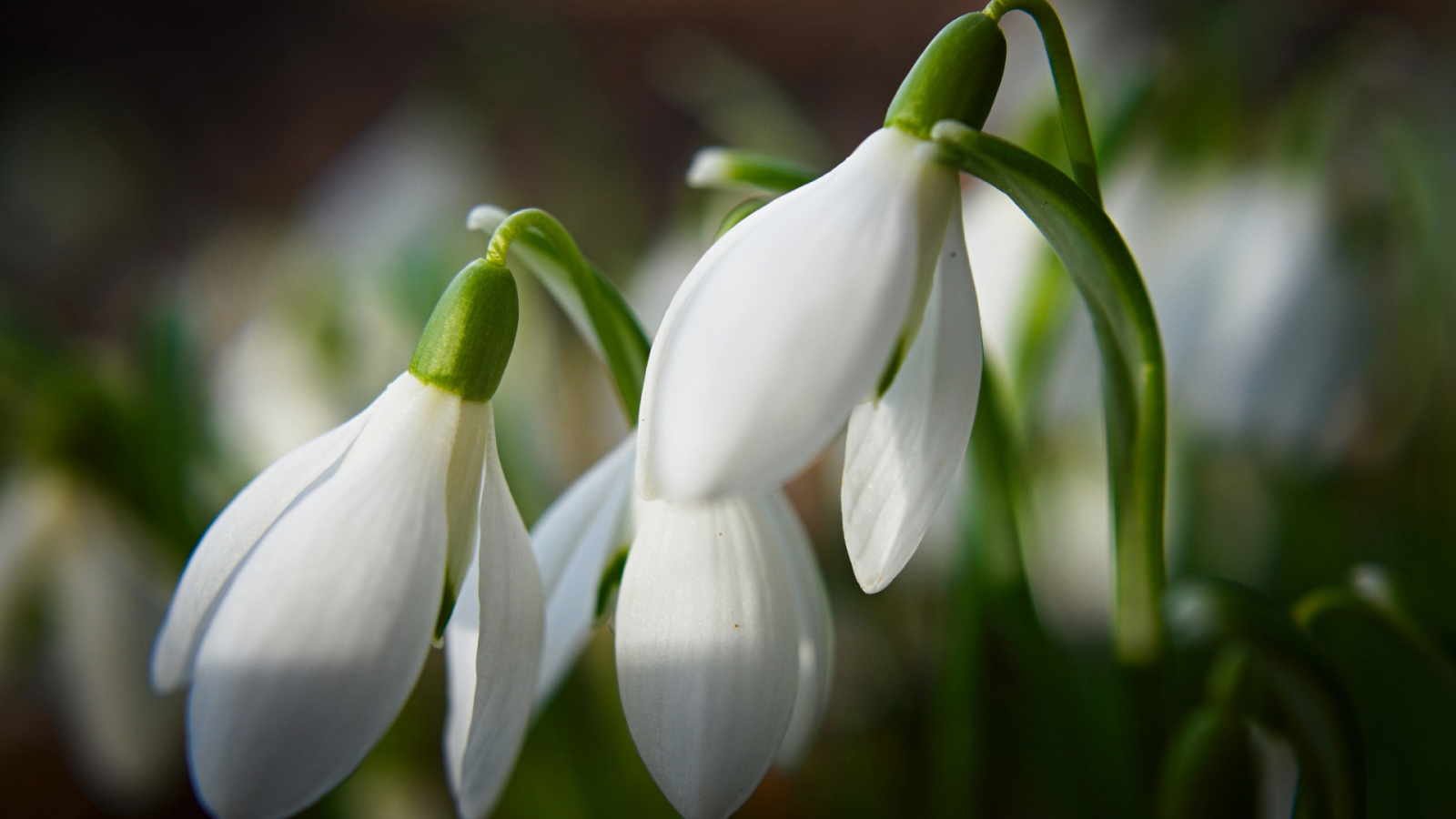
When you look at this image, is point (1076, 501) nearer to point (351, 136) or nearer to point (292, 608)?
point (292, 608)

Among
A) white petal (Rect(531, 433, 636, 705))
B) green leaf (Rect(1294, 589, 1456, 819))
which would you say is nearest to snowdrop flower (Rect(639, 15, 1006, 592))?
white petal (Rect(531, 433, 636, 705))

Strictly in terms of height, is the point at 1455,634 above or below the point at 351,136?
below

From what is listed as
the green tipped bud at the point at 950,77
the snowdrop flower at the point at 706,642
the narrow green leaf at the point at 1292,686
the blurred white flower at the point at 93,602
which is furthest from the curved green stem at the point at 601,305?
the blurred white flower at the point at 93,602

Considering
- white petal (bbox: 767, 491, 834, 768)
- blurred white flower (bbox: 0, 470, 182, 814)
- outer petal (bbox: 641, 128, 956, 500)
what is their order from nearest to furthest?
outer petal (bbox: 641, 128, 956, 500), white petal (bbox: 767, 491, 834, 768), blurred white flower (bbox: 0, 470, 182, 814)

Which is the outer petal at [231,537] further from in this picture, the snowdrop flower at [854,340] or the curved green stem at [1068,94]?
the curved green stem at [1068,94]

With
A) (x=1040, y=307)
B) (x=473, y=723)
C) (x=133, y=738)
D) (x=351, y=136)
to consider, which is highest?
(x=351, y=136)

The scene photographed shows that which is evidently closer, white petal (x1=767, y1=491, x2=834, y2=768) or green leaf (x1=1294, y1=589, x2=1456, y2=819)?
white petal (x1=767, y1=491, x2=834, y2=768)

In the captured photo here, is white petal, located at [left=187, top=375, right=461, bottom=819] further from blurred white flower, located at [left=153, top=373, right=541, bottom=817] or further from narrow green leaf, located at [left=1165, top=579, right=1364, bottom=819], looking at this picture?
narrow green leaf, located at [left=1165, top=579, right=1364, bottom=819]

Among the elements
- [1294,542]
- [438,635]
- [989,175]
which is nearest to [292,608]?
[438,635]
